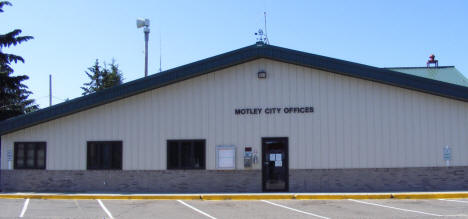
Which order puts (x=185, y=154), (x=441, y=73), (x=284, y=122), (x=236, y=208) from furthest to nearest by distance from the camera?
1. (x=441, y=73)
2. (x=185, y=154)
3. (x=284, y=122)
4. (x=236, y=208)

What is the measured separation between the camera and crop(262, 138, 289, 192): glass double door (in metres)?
18.5

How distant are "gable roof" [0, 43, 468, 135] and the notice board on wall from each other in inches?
111

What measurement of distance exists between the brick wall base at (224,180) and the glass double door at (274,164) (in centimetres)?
27

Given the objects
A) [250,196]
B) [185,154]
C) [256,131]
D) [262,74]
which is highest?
[262,74]

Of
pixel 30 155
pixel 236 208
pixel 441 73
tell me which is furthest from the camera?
pixel 441 73

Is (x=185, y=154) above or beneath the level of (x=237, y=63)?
beneath

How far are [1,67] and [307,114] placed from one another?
1587 cm

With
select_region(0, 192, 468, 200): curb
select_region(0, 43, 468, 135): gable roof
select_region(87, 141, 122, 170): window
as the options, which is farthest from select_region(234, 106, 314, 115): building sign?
select_region(87, 141, 122, 170): window

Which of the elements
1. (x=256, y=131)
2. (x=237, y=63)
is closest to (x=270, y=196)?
(x=256, y=131)

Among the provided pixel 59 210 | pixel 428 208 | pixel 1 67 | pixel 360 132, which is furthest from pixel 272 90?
pixel 1 67

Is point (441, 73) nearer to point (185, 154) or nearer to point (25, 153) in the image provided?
point (185, 154)

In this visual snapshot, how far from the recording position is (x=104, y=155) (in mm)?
19344

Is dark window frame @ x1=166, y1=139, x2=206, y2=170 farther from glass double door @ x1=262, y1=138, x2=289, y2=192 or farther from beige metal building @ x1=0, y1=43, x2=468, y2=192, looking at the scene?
glass double door @ x1=262, y1=138, x2=289, y2=192

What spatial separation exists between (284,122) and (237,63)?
8.83 ft
